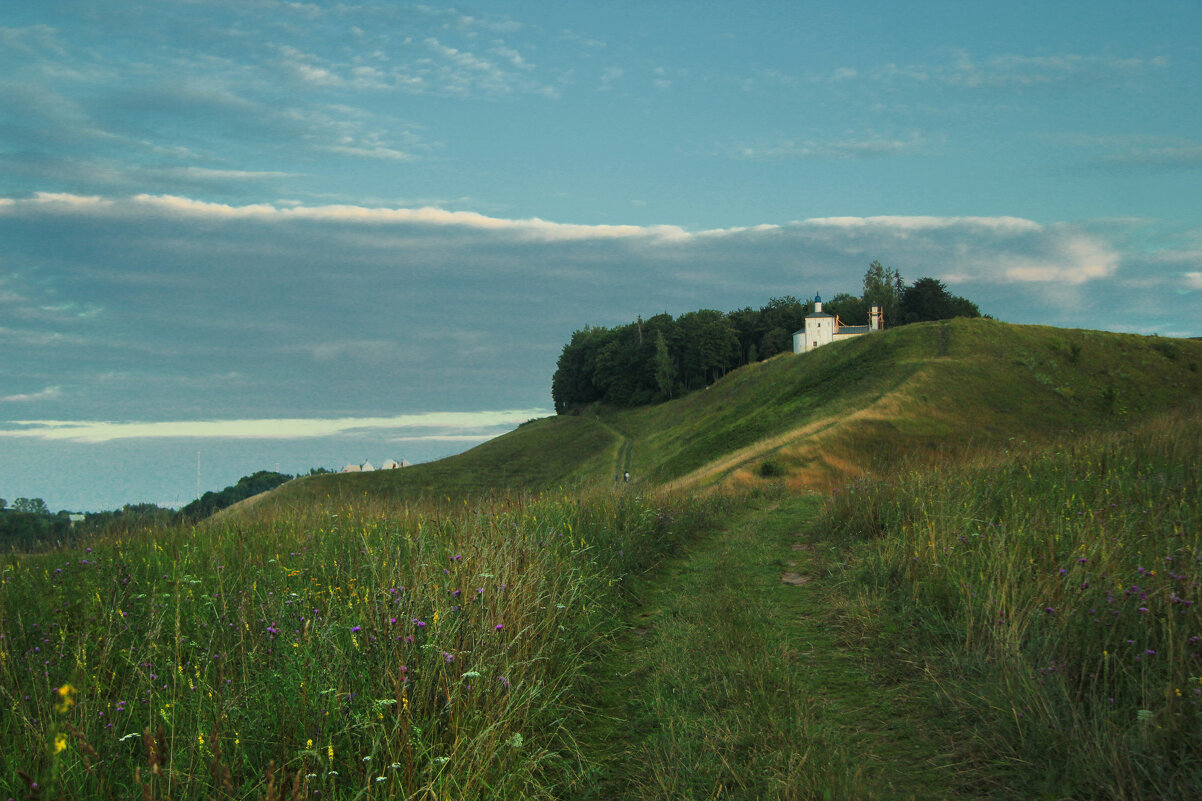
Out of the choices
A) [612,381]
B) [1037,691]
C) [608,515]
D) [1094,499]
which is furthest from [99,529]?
[612,381]

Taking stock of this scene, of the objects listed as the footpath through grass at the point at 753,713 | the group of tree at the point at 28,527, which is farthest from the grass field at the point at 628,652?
the group of tree at the point at 28,527

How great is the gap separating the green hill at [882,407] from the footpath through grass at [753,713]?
16237mm

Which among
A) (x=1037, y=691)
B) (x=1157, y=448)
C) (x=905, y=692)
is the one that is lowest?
(x=905, y=692)

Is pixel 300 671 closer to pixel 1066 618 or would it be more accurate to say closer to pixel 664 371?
pixel 1066 618

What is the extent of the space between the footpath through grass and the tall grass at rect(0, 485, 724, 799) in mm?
409

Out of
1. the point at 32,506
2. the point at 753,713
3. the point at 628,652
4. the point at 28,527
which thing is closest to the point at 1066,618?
the point at 753,713

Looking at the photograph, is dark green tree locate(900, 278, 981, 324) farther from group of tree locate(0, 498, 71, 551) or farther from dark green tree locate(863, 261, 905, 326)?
group of tree locate(0, 498, 71, 551)

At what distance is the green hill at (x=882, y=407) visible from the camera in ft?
114

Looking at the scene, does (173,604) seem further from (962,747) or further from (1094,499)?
(1094,499)

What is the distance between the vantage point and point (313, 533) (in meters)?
7.95

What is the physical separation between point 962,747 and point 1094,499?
228 inches

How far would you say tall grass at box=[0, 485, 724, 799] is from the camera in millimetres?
3186

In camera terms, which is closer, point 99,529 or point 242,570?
point 242,570

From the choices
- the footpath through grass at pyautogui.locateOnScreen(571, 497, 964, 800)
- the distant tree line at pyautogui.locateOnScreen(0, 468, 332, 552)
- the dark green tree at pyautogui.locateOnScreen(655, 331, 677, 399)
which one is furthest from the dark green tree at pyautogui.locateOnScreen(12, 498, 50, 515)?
the dark green tree at pyautogui.locateOnScreen(655, 331, 677, 399)
